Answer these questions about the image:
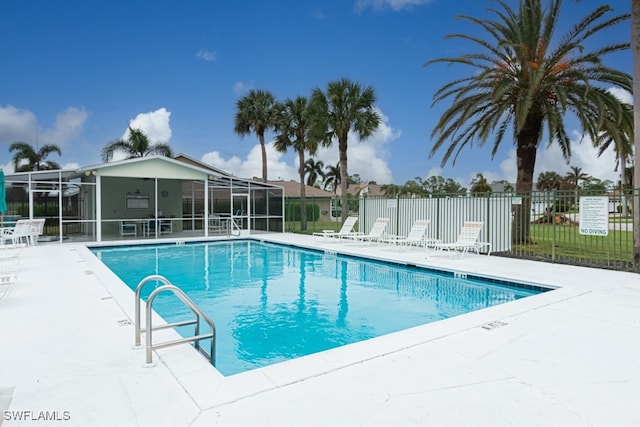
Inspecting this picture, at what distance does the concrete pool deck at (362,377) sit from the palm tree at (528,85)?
790 cm

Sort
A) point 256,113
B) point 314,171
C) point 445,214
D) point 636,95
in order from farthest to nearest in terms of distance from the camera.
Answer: point 314,171 → point 256,113 → point 445,214 → point 636,95

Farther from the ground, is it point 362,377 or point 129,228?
point 129,228

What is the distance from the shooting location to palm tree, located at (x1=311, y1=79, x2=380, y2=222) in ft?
61.4

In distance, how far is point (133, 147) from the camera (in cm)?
3066

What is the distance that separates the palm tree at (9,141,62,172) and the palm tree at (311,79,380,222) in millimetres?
25197

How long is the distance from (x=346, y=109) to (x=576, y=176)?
57788 mm

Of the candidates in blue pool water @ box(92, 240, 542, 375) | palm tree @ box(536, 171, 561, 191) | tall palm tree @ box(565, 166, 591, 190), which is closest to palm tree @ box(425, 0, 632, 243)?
blue pool water @ box(92, 240, 542, 375)

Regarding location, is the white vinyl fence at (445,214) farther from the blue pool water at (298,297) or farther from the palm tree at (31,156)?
the palm tree at (31,156)

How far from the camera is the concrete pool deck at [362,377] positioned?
2900 millimetres

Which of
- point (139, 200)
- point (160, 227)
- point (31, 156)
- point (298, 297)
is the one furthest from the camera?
point (31, 156)

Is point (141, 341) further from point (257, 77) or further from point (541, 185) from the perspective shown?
point (541, 185)

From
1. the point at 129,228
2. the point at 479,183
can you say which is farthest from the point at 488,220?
the point at 479,183

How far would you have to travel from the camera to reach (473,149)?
14.5 meters

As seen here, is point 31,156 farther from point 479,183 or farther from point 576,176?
point 576,176
